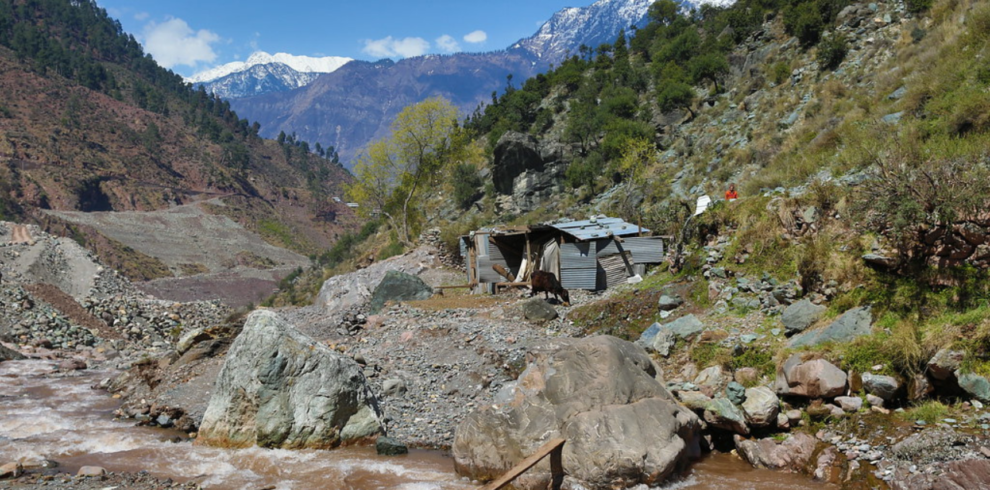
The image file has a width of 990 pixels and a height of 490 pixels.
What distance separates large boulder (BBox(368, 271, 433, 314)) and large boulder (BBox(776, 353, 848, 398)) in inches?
578

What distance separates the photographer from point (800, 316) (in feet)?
33.3

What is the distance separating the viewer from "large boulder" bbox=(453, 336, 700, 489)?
7.51 m

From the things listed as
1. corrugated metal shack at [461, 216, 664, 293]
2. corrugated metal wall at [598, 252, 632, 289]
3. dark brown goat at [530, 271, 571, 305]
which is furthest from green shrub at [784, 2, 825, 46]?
dark brown goat at [530, 271, 571, 305]

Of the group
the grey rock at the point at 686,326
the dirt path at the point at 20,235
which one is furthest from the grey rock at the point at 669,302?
the dirt path at the point at 20,235

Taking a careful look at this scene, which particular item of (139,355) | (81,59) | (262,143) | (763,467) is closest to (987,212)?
(763,467)

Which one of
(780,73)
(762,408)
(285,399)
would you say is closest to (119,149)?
(780,73)

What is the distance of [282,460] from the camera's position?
30.0 feet

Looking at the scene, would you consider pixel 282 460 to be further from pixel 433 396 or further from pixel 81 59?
pixel 81 59

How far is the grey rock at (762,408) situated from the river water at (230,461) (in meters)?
0.60

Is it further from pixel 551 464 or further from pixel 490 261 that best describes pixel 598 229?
pixel 551 464

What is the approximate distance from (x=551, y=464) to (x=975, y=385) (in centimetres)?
508

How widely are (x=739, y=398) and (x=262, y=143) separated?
15112cm

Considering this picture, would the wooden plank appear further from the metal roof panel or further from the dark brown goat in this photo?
the metal roof panel

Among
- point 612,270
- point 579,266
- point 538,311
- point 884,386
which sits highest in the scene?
point 579,266
